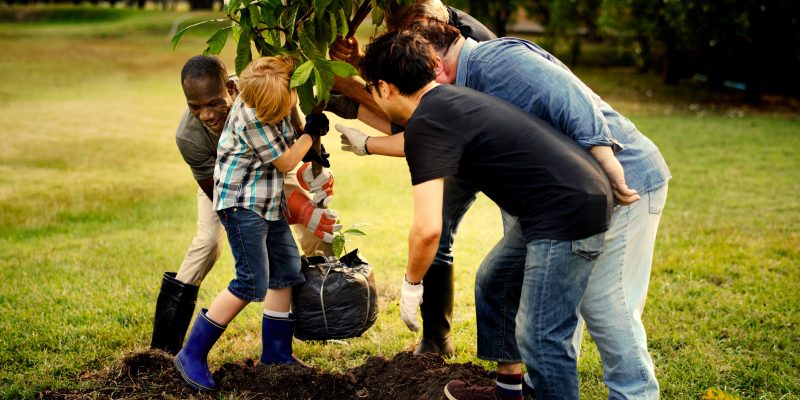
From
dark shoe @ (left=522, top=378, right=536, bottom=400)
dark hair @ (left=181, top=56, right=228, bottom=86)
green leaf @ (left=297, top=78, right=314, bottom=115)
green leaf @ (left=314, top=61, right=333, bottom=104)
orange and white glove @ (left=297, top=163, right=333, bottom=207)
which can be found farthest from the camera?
orange and white glove @ (left=297, top=163, right=333, bottom=207)

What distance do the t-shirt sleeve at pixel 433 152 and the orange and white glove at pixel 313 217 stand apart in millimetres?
1470

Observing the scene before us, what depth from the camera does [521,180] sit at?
122 inches

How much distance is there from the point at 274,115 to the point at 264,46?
0.35m

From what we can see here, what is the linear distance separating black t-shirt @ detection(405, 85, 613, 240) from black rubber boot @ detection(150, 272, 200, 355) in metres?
2.17

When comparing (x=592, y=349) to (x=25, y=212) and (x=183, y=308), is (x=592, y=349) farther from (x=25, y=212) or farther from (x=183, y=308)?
(x=25, y=212)

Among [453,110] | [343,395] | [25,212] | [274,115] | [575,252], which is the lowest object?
[25,212]

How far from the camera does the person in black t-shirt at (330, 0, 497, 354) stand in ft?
13.0

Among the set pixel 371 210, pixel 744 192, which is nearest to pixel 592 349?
pixel 371 210

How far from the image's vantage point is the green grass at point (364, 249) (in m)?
4.76

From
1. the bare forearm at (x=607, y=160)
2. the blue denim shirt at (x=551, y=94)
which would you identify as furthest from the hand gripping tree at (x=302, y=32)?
the bare forearm at (x=607, y=160)

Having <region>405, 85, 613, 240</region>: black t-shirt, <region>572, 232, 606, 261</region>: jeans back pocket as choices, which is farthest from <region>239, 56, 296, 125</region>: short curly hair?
<region>572, 232, 606, 261</region>: jeans back pocket

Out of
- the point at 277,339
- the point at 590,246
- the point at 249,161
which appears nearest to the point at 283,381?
the point at 277,339

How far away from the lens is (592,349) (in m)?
4.84

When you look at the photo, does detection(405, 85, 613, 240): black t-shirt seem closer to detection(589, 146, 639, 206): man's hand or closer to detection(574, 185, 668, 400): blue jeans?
detection(589, 146, 639, 206): man's hand
